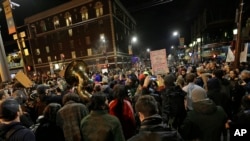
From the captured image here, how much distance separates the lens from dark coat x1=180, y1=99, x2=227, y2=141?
111 inches

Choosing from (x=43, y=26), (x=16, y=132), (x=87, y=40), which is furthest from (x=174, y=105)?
(x=43, y=26)

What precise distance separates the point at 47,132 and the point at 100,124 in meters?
0.97

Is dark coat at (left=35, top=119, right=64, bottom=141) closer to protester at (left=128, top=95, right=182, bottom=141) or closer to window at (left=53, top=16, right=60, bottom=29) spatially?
protester at (left=128, top=95, right=182, bottom=141)

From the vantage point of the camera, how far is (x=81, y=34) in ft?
144

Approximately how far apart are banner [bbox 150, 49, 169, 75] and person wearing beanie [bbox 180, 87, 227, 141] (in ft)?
11.0

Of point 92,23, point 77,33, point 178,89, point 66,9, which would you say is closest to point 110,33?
point 92,23

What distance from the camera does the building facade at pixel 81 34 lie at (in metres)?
40.3

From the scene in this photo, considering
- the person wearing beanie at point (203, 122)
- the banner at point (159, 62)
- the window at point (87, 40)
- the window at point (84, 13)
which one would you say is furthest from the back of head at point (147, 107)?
the window at point (84, 13)

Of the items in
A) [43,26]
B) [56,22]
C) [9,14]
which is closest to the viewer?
[9,14]

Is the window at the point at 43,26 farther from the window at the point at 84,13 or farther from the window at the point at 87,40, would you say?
the window at the point at 87,40

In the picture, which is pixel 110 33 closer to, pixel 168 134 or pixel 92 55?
pixel 92 55

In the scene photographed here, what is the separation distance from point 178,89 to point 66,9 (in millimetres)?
45257

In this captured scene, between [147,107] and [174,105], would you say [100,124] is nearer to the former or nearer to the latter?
[147,107]

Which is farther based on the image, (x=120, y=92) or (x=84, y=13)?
(x=84, y=13)
